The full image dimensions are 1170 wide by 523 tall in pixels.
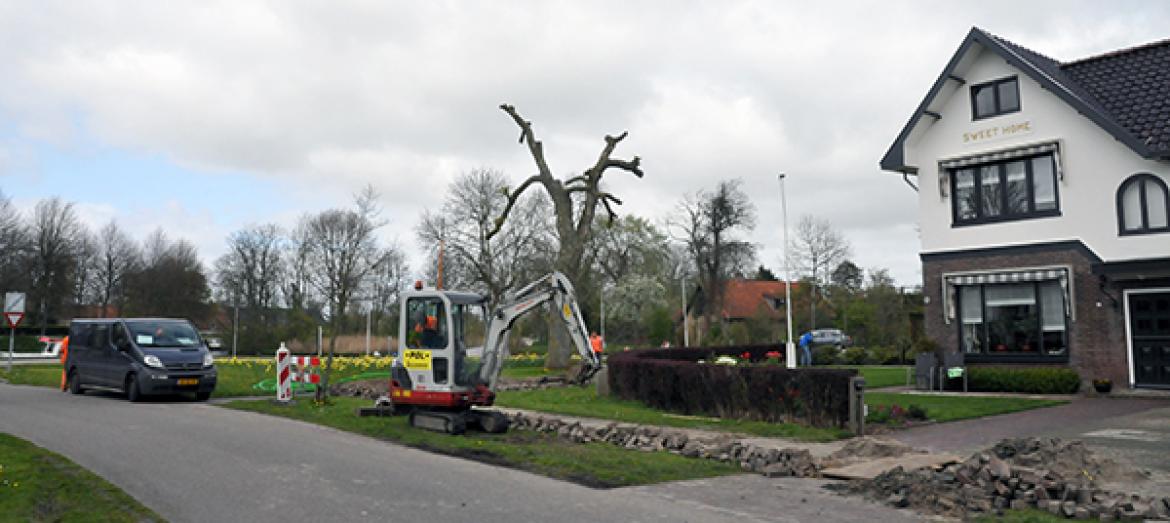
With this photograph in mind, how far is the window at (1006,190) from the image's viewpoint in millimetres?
21500

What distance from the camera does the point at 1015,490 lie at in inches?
327

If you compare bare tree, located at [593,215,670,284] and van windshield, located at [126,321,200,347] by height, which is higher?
bare tree, located at [593,215,670,284]

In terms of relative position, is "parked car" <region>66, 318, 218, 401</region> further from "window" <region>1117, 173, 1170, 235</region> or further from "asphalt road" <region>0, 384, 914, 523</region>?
"window" <region>1117, 173, 1170, 235</region>

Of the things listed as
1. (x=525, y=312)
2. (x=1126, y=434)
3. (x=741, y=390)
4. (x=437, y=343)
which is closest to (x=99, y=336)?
(x=437, y=343)

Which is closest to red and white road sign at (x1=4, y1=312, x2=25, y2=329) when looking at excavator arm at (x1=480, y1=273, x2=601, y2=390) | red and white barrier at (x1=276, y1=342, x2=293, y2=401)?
red and white barrier at (x1=276, y1=342, x2=293, y2=401)

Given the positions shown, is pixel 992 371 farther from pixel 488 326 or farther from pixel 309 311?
pixel 309 311

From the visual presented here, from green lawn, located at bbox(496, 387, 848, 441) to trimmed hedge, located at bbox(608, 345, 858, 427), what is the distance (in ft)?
0.89

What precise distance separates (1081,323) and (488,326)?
15.5 meters

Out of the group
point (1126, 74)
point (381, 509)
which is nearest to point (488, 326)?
point (381, 509)

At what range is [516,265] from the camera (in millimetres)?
47562

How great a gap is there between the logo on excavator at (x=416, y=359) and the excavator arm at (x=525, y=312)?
0.95m

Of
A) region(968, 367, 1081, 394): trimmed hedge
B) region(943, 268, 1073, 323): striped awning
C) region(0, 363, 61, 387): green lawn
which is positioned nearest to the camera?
region(968, 367, 1081, 394): trimmed hedge

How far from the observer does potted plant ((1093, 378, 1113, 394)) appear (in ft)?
63.6

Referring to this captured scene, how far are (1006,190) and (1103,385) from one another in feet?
19.0
